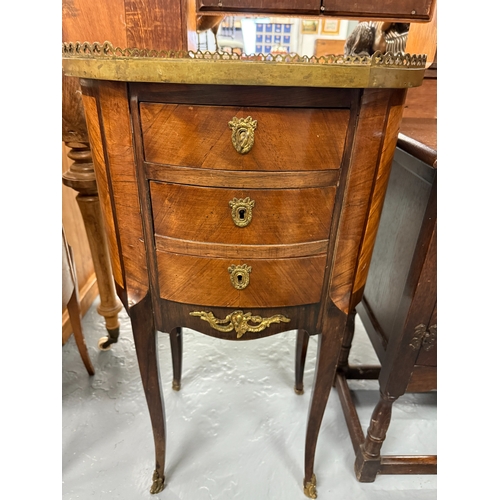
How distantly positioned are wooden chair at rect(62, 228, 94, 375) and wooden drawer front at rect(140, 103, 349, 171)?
65 centimetres

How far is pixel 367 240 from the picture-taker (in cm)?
77

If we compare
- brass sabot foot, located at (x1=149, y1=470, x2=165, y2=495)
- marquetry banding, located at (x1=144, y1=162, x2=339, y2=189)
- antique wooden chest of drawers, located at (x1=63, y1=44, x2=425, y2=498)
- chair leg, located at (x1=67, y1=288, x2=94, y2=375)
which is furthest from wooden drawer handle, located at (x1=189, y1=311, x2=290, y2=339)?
chair leg, located at (x1=67, y1=288, x2=94, y2=375)

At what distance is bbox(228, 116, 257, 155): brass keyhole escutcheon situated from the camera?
0.62 m

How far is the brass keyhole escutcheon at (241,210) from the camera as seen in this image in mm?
672

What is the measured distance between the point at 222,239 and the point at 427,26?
2.49 ft

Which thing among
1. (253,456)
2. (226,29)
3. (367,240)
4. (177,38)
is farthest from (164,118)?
(226,29)

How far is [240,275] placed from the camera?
741 mm

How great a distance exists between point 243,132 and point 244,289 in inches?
11.6

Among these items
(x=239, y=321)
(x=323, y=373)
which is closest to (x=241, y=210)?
(x=239, y=321)

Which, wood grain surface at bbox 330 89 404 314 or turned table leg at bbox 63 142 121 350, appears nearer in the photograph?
wood grain surface at bbox 330 89 404 314

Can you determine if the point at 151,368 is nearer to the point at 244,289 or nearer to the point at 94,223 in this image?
the point at 244,289

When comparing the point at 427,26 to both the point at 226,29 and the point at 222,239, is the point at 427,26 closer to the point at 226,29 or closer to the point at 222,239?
the point at 222,239

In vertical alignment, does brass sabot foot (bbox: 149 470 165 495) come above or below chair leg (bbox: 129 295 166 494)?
below

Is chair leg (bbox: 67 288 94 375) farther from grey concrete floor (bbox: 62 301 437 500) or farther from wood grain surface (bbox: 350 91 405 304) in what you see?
wood grain surface (bbox: 350 91 405 304)
